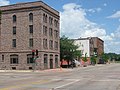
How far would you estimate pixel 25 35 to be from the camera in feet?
207

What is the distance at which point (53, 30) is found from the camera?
2721 inches

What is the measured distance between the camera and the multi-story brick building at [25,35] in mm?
61656

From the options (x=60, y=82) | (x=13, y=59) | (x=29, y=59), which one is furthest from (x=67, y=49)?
(x=60, y=82)

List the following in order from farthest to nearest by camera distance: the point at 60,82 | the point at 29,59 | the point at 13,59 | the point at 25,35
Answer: the point at 13,59, the point at 25,35, the point at 29,59, the point at 60,82

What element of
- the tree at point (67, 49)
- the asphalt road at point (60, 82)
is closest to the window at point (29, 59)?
the tree at point (67, 49)

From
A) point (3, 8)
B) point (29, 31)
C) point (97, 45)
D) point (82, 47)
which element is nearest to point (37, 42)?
point (29, 31)

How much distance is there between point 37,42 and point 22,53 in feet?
14.5

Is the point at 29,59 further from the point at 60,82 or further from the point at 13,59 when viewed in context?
the point at 60,82

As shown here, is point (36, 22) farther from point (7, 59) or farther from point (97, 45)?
point (97, 45)

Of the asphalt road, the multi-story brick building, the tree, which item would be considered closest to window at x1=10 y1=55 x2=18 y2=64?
the multi-story brick building

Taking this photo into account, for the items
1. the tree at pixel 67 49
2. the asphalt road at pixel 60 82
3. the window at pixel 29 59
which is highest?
the tree at pixel 67 49

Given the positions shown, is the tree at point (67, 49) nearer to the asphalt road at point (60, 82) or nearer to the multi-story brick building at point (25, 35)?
the multi-story brick building at point (25, 35)

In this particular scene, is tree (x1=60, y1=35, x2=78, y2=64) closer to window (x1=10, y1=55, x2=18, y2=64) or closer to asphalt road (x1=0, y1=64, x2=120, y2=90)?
window (x1=10, y1=55, x2=18, y2=64)

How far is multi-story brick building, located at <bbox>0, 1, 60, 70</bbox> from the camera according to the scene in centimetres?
6166
